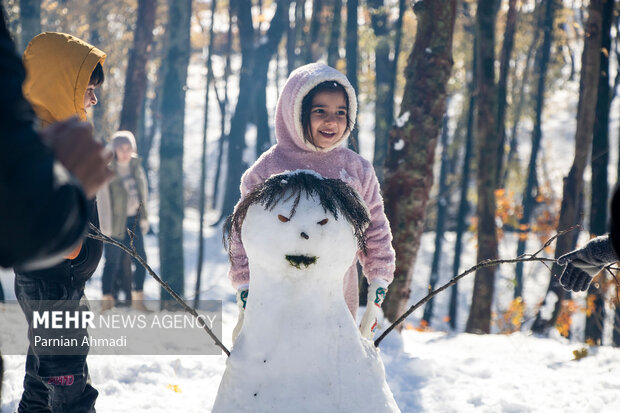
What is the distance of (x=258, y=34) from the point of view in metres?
20.5

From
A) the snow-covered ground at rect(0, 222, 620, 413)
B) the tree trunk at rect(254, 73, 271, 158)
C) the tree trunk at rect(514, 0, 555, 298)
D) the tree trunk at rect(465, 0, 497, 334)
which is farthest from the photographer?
the tree trunk at rect(254, 73, 271, 158)

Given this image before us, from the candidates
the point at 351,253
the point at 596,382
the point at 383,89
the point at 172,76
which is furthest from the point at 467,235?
the point at 351,253

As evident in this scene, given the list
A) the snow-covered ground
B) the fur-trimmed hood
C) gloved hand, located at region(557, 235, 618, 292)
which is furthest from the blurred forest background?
the fur-trimmed hood

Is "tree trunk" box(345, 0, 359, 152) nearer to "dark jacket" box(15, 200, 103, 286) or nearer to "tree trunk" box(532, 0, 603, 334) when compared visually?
"tree trunk" box(532, 0, 603, 334)

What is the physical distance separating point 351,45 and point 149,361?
27.8 ft

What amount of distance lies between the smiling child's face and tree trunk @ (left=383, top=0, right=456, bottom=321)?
250cm

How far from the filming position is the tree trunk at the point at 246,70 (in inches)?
564

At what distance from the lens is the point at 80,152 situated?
1.38 metres

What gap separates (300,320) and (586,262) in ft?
4.67

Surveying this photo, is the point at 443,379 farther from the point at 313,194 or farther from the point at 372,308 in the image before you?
the point at 313,194

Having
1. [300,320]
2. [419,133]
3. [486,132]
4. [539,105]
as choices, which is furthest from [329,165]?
[539,105]

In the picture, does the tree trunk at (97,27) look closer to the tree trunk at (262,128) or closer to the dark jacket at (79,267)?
the tree trunk at (262,128)

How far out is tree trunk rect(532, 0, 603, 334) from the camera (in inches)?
275

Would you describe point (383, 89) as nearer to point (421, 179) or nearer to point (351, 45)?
point (351, 45)
